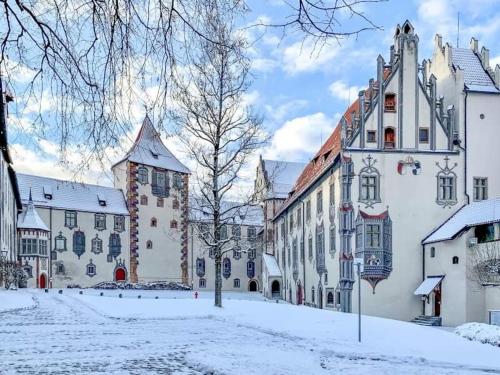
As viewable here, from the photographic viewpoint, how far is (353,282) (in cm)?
3045

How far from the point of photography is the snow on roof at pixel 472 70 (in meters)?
33.0

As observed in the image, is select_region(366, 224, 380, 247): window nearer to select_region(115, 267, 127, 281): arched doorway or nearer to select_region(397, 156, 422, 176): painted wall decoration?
select_region(397, 156, 422, 176): painted wall decoration

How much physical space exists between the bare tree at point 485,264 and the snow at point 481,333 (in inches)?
369

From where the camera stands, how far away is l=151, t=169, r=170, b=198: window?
61.5m

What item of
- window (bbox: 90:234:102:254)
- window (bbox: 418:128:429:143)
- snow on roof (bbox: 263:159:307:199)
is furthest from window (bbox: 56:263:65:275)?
window (bbox: 418:128:429:143)

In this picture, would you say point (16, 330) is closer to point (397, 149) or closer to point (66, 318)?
point (66, 318)

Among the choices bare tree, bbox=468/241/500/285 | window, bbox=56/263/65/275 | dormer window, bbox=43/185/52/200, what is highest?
dormer window, bbox=43/185/52/200

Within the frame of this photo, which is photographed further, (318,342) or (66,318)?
(66,318)

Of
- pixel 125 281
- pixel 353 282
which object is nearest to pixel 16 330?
pixel 353 282

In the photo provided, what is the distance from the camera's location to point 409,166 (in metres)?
31.6

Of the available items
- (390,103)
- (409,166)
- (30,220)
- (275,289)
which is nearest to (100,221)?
(30,220)

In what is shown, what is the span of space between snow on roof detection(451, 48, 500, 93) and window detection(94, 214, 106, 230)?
36.1 metres

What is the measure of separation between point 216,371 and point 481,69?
30.0 metres

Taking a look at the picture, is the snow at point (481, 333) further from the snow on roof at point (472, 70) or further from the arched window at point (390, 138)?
the snow on roof at point (472, 70)
